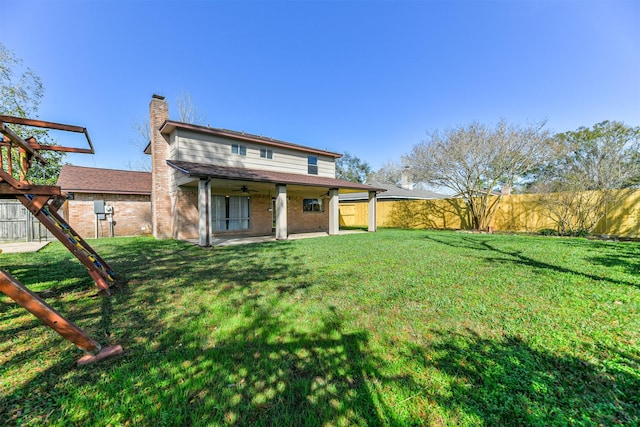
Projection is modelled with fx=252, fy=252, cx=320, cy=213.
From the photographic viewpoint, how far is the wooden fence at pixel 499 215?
1255cm

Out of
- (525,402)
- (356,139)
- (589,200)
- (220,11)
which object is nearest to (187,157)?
(220,11)

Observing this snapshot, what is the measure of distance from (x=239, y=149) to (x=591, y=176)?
66.3 feet

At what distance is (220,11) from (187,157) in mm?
6486

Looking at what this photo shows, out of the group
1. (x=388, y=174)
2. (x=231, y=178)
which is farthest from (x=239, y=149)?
(x=388, y=174)

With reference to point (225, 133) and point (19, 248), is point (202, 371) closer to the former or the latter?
point (225, 133)

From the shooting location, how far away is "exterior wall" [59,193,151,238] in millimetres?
13000

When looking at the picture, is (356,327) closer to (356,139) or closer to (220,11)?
(220,11)

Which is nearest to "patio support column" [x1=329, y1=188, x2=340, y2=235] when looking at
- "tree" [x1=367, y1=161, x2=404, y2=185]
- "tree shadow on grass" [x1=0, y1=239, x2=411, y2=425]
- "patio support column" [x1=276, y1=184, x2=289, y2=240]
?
"patio support column" [x1=276, y1=184, x2=289, y2=240]

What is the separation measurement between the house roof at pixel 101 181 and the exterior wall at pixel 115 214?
1.19 ft

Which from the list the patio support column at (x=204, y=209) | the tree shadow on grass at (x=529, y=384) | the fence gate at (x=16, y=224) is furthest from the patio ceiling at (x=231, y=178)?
the tree shadow on grass at (x=529, y=384)

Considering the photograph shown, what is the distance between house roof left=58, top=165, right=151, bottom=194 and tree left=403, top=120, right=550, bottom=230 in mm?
17792

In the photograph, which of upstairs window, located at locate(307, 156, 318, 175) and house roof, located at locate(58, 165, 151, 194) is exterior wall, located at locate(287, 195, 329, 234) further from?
house roof, located at locate(58, 165, 151, 194)

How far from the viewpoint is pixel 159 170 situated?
12383mm

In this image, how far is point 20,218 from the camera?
40.4 feet
